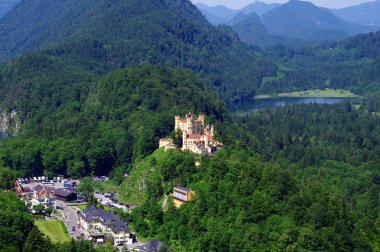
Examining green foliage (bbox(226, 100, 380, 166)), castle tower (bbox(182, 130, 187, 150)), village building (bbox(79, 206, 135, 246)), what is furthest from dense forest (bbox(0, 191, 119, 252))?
green foliage (bbox(226, 100, 380, 166))

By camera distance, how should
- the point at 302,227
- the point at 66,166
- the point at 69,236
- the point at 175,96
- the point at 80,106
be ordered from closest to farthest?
the point at 302,227, the point at 69,236, the point at 66,166, the point at 175,96, the point at 80,106

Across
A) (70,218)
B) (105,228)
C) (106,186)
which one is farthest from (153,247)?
(106,186)

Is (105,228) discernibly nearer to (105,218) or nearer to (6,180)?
(105,218)

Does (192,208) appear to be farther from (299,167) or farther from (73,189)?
(299,167)

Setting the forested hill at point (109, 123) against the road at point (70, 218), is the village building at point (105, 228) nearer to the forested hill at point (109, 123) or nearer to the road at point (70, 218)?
the road at point (70, 218)

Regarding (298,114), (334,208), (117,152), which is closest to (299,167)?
(117,152)

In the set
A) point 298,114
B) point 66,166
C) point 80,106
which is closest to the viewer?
point 66,166

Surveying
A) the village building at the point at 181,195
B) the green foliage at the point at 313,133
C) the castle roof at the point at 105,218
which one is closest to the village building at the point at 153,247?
the castle roof at the point at 105,218
